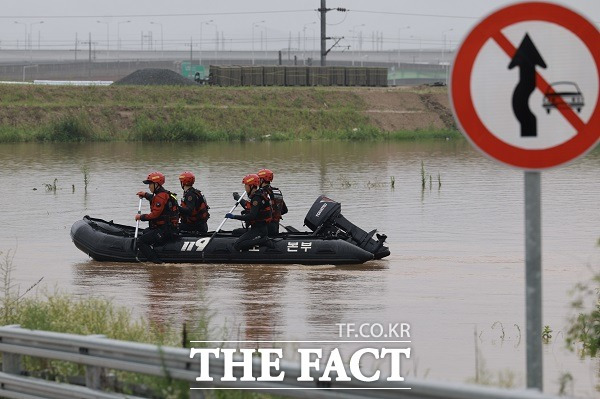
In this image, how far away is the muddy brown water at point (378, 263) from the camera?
45.7ft

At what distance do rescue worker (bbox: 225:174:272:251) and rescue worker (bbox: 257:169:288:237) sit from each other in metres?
0.12

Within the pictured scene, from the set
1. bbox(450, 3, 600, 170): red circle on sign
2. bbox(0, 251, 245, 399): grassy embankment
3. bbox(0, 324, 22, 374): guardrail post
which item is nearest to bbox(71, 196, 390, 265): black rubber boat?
bbox(0, 251, 245, 399): grassy embankment

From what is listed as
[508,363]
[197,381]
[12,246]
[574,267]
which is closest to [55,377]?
[197,381]

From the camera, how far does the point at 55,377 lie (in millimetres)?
7234

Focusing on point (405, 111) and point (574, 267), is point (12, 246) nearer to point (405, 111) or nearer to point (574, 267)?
point (574, 267)

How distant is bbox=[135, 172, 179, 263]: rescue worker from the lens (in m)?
20.0

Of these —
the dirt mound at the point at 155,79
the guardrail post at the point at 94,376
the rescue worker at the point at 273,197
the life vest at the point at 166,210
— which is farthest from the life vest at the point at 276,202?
the dirt mound at the point at 155,79

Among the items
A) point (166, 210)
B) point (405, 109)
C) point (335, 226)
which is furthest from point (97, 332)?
point (405, 109)

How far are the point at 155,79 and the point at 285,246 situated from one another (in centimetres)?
7099

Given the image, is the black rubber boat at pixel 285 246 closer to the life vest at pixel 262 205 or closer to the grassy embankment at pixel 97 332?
the life vest at pixel 262 205

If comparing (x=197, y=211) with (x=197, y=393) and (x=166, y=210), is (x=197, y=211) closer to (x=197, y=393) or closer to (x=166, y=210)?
(x=166, y=210)

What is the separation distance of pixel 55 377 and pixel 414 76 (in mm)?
140152

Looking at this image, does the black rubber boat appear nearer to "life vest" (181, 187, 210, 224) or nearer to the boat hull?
the boat hull

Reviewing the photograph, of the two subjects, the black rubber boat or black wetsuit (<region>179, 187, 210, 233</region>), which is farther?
black wetsuit (<region>179, 187, 210, 233</region>)
